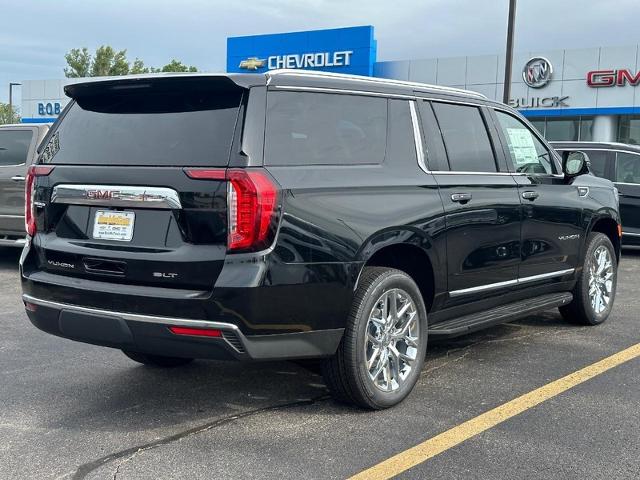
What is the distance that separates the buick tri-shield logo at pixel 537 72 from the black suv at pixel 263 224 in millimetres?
25414

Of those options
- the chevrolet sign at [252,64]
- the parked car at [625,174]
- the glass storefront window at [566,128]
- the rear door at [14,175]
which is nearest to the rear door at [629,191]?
the parked car at [625,174]

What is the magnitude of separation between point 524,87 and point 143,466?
92.1 feet

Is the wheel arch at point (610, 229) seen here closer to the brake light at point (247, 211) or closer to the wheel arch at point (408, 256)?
Answer: the wheel arch at point (408, 256)

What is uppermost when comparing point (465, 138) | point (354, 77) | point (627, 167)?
point (354, 77)

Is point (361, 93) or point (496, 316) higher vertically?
point (361, 93)

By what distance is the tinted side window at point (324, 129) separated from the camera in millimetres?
3867

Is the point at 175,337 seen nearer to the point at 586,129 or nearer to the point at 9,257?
the point at 9,257

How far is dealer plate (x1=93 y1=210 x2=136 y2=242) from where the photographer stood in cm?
386

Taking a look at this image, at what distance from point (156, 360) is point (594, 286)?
151 inches

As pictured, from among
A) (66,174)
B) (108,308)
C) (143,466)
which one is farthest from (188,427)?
(66,174)

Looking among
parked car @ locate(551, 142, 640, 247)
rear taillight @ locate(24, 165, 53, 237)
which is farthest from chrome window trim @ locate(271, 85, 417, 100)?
parked car @ locate(551, 142, 640, 247)

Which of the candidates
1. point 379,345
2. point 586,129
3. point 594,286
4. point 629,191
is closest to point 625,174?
point 629,191

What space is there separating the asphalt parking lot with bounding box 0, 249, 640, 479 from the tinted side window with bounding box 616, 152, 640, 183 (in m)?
6.31

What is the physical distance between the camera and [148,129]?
3998mm
